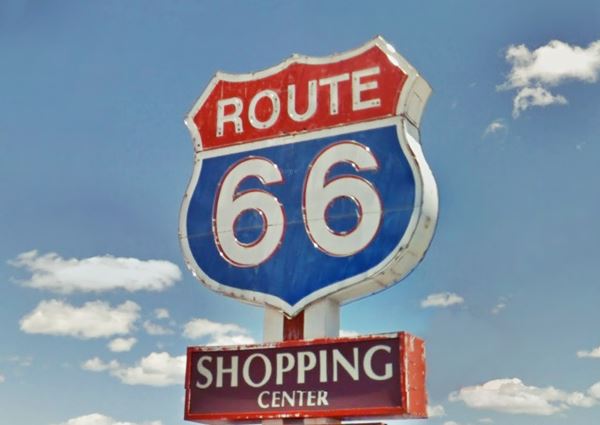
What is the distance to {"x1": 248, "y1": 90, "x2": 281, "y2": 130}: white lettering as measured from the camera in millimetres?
14219

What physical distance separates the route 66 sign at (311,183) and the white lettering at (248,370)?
31.6 inches

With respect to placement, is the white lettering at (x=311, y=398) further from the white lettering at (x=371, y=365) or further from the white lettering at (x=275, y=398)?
the white lettering at (x=371, y=365)

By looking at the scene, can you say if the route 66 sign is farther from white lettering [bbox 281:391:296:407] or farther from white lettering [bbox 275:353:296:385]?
white lettering [bbox 281:391:296:407]

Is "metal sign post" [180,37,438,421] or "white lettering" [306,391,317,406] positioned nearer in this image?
"white lettering" [306,391,317,406]

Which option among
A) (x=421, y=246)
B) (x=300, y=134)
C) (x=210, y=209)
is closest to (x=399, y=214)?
(x=421, y=246)

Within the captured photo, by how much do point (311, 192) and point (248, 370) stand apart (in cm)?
286

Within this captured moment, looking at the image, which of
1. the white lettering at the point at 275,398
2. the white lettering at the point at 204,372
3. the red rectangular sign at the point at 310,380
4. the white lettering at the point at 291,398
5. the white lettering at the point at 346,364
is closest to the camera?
the red rectangular sign at the point at 310,380

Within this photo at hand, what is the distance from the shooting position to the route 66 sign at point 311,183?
Result: 12.7 m

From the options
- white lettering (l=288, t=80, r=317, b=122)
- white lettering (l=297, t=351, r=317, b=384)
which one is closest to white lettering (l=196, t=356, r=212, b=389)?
white lettering (l=297, t=351, r=317, b=384)

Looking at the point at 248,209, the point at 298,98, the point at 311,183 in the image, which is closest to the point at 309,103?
the point at 298,98


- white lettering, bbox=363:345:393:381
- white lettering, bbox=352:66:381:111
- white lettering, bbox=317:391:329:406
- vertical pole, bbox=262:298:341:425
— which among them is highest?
white lettering, bbox=352:66:381:111

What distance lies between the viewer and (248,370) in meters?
12.8

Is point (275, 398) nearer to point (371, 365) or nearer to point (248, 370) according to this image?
point (248, 370)

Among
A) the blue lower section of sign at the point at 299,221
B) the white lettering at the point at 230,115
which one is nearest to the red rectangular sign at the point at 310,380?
the blue lower section of sign at the point at 299,221
